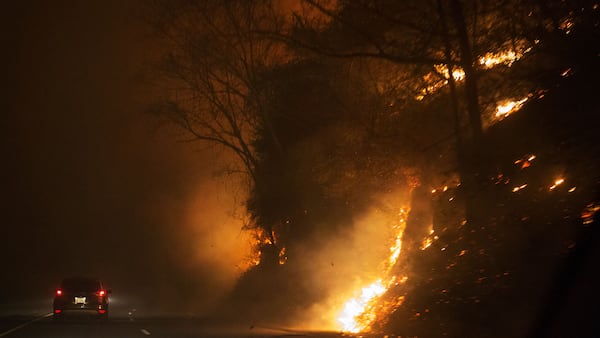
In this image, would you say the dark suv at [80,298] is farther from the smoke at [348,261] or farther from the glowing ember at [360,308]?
the glowing ember at [360,308]

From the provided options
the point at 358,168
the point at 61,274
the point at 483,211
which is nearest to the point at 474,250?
the point at 483,211

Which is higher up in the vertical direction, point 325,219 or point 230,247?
point 230,247

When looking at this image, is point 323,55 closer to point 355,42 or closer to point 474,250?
point 355,42

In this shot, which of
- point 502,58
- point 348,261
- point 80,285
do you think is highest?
point 502,58

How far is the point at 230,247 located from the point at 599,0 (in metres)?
42.0

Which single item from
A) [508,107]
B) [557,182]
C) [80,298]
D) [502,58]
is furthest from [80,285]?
[557,182]

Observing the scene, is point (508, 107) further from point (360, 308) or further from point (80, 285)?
point (80, 285)

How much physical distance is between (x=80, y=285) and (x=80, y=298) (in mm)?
644

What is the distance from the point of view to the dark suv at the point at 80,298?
91.8 feet

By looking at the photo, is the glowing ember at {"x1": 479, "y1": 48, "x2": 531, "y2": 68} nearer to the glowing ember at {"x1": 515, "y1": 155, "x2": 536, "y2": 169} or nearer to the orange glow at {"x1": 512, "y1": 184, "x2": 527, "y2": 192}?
the glowing ember at {"x1": 515, "y1": 155, "x2": 536, "y2": 169}

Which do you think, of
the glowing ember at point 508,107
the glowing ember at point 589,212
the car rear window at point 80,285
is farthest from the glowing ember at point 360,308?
the car rear window at point 80,285

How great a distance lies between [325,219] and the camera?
102 feet

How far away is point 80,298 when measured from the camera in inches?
1118

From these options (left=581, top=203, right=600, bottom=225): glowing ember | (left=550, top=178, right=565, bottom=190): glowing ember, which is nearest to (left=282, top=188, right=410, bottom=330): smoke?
(left=550, top=178, right=565, bottom=190): glowing ember
